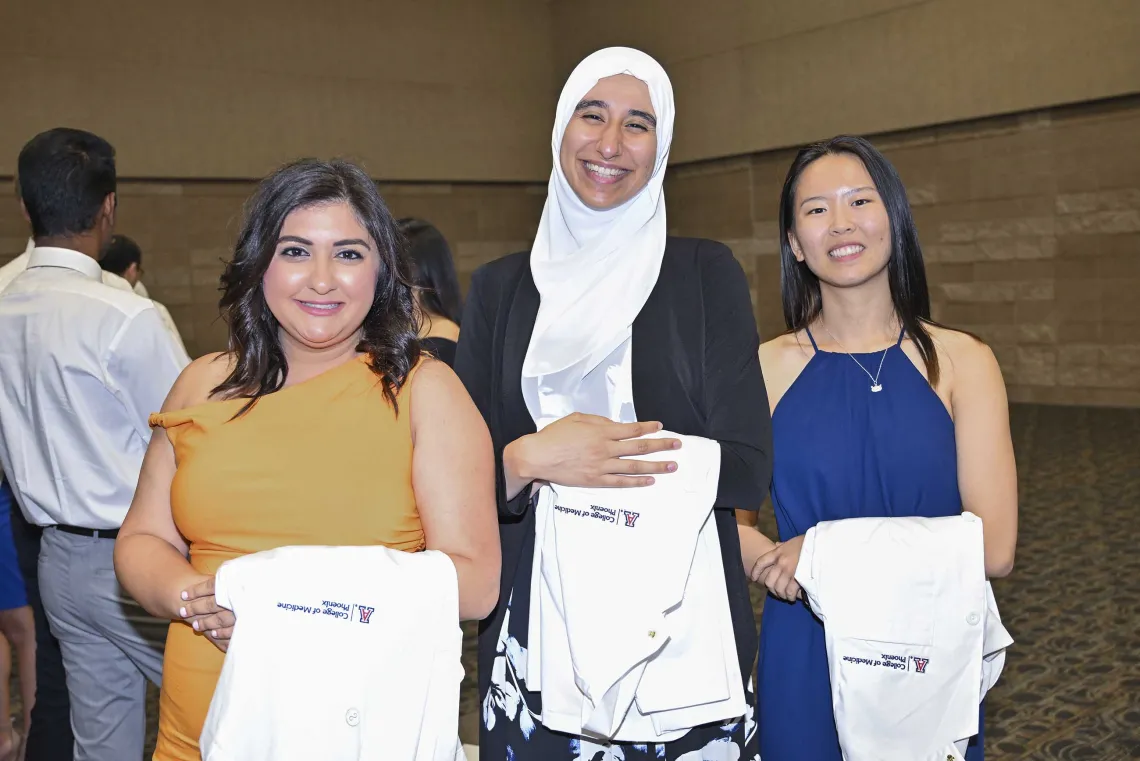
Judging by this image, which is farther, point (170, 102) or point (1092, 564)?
point (170, 102)

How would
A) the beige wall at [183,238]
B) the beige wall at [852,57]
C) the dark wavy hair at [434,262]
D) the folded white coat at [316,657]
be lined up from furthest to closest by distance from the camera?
the beige wall at [183,238], the beige wall at [852,57], the dark wavy hair at [434,262], the folded white coat at [316,657]

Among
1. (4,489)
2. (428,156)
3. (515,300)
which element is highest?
(428,156)

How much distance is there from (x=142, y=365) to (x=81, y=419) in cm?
26

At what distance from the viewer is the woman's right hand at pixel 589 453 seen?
1890 millimetres

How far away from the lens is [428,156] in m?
16.2

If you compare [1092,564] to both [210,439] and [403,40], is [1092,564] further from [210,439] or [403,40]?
[403,40]

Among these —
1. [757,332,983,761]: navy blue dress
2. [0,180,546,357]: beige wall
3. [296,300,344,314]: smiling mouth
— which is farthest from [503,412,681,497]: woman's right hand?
[0,180,546,357]: beige wall

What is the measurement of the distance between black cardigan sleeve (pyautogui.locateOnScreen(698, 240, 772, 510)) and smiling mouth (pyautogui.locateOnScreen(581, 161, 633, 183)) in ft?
0.74

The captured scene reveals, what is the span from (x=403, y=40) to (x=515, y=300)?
14.7m

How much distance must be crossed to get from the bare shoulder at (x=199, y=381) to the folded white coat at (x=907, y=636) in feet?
4.10

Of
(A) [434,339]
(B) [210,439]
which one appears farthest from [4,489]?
(B) [210,439]

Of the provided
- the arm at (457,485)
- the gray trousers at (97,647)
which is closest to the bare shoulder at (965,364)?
the arm at (457,485)

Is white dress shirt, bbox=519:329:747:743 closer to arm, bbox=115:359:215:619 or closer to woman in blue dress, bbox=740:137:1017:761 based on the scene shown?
woman in blue dress, bbox=740:137:1017:761

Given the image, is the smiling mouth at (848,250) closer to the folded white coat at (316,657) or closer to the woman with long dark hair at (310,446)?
the woman with long dark hair at (310,446)
